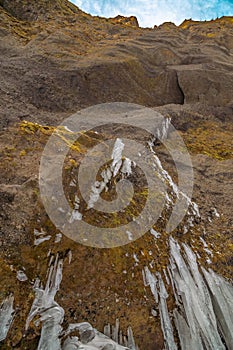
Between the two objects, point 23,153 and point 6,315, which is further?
point 23,153

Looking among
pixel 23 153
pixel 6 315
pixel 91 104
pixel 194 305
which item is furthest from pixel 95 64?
pixel 6 315

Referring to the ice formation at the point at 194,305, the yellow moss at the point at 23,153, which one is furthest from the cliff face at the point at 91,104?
the ice formation at the point at 194,305

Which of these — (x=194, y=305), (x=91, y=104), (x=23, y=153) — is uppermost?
(x=91, y=104)

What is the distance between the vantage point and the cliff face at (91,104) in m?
5.54

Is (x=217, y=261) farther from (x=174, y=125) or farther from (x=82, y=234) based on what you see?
(x=174, y=125)

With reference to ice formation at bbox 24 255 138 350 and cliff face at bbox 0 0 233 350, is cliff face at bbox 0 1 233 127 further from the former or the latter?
ice formation at bbox 24 255 138 350

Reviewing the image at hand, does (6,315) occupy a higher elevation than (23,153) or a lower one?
lower

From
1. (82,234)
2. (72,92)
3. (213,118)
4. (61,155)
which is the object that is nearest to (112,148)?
(61,155)

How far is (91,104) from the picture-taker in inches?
717

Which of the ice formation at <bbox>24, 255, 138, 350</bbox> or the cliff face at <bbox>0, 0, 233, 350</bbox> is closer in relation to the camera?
the ice formation at <bbox>24, 255, 138, 350</bbox>

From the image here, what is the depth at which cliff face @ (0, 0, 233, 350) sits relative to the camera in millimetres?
5539

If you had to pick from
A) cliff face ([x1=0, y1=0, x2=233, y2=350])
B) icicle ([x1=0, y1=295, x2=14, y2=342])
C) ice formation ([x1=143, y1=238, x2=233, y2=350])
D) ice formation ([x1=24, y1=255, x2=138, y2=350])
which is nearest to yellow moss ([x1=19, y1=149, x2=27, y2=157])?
cliff face ([x1=0, y1=0, x2=233, y2=350])

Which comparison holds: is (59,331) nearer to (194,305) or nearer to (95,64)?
(194,305)

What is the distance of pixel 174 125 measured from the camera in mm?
17047
